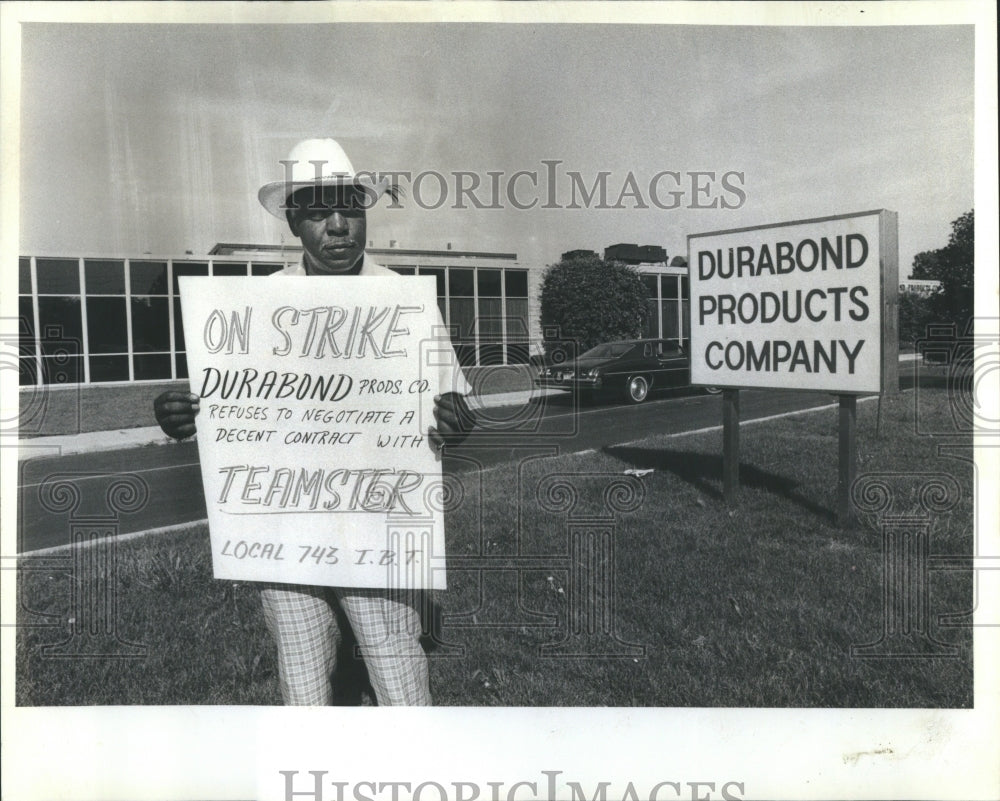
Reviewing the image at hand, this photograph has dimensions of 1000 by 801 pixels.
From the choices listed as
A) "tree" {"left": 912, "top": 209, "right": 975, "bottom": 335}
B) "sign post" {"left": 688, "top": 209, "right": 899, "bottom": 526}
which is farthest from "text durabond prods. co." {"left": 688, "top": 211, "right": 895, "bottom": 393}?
"tree" {"left": 912, "top": 209, "right": 975, "bottom": 335}

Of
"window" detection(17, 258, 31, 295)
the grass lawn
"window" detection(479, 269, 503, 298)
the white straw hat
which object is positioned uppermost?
the white straw hat

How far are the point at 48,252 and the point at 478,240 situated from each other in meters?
1.48

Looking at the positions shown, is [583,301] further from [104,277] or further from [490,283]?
[104,277]

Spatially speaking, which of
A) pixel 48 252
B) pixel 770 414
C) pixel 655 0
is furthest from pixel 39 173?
pixel 770 414

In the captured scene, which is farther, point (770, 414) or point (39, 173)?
point (770, 414)

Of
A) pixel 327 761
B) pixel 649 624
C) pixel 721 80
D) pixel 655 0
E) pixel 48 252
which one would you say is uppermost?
pixel 655 0

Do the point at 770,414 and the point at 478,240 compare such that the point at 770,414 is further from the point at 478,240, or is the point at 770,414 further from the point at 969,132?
the point at 478,240

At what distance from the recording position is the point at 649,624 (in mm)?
2387

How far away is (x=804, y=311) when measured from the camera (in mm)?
2473

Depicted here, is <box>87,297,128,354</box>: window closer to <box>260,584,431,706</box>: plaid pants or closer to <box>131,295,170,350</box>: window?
<box>131,295,170,350</box>: window

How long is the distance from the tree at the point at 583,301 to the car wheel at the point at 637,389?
0.71 feet

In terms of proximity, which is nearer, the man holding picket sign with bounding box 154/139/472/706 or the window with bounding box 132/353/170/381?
the man holding picket sign with bounding box 154/139/472/706

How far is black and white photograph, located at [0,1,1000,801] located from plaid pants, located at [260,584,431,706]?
0.25 ft

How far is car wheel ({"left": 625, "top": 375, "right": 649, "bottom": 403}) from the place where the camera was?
2504 mm
